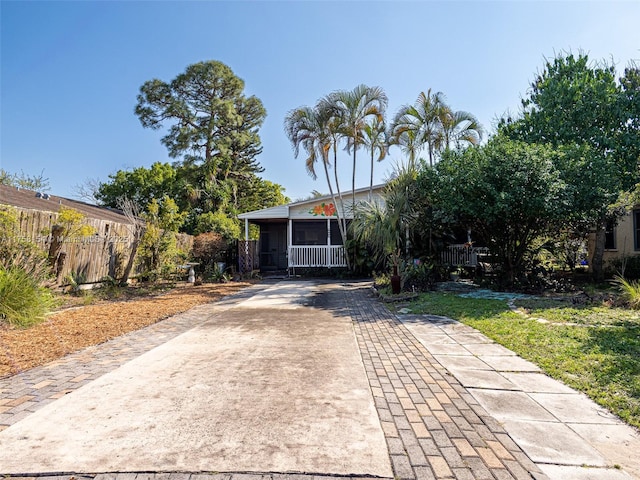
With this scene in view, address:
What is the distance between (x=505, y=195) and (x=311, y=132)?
28.4ft

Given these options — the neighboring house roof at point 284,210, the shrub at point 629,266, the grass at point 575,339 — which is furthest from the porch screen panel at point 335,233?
the shrub at point 629,266

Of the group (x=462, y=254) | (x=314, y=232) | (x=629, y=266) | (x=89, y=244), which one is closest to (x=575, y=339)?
(x=462, y=254)

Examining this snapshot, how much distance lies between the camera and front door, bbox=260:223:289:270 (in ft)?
63.6

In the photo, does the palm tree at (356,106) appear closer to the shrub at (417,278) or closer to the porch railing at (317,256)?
the porch railing at (317,256)

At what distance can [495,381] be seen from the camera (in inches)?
141

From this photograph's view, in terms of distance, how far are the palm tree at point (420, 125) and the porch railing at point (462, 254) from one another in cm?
427

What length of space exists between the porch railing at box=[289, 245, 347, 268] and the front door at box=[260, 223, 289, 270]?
3.44 metres

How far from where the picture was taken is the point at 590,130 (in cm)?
1065

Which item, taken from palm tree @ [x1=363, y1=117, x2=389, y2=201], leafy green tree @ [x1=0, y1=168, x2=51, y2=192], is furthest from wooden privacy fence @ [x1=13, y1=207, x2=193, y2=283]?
leafy green tree @ [x1=0, y1=168, x2=51, y2=192]

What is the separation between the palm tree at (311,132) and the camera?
14.4m

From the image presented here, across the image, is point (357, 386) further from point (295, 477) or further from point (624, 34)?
point (624, 34)

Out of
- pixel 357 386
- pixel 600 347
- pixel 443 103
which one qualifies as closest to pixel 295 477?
pixel 357 386

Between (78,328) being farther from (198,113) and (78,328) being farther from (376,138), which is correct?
(198,113)

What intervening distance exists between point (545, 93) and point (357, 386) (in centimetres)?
1205
